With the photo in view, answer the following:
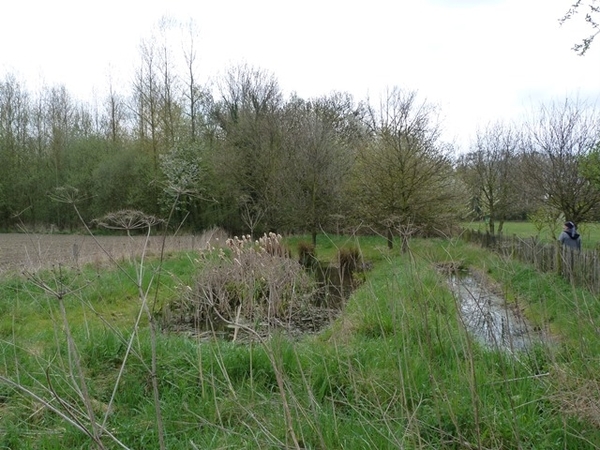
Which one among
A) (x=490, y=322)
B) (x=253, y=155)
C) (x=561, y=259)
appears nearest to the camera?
(x=490, y=322)

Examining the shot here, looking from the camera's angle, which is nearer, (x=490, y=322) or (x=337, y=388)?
(x=490, y=322)

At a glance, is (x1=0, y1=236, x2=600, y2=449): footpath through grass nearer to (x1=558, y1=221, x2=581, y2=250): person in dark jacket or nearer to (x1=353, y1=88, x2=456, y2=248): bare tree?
(x1=558, y1=221, x2=581, y2=250): person in dark jacket

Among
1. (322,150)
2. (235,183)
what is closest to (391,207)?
(322,150)

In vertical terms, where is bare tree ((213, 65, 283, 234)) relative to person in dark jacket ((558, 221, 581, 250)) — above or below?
above

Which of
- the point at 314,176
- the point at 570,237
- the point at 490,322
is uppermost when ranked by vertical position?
the point at 314,176

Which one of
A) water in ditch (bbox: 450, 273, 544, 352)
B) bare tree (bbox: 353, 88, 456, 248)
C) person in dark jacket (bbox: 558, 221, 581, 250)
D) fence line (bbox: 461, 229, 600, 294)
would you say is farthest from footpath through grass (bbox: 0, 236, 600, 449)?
bare tree (bbox: 353, 88, 456, 248)

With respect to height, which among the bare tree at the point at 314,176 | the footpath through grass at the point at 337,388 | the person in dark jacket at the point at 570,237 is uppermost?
the bare tree at the point at 314,176

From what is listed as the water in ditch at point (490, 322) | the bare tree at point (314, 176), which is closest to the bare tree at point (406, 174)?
the bare tree at point (314, 176)

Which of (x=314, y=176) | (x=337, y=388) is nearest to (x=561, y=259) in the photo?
→ (x=337, y=388)

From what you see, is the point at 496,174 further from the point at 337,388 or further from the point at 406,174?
the point at 337,388

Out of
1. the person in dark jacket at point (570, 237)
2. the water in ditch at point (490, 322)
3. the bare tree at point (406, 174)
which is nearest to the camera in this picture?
the water in ditch at point (490, 322)

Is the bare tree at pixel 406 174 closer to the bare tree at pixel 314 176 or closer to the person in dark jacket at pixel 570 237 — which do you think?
the bare tree at pixel 314 176

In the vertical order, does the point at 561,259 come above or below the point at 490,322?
below

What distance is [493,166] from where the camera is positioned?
2725 cm
